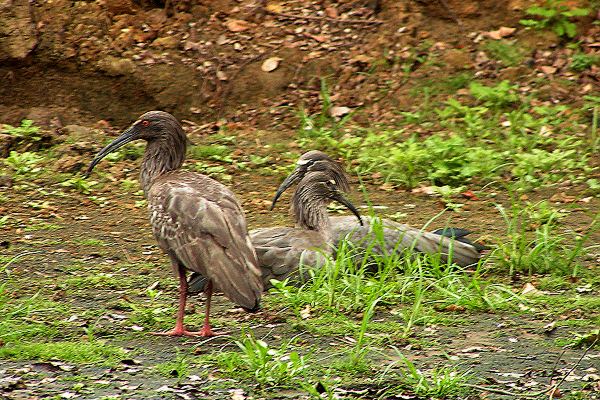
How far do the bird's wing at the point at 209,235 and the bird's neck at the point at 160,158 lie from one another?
51cm

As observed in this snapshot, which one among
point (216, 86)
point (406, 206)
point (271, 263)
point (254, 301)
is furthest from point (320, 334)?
point (216, 86)

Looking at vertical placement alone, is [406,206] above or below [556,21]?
below

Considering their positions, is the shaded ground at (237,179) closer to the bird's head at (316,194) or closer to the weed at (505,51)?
the weed at (505,51)

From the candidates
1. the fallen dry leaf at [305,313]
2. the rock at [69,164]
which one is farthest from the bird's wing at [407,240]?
the rock at [69,164]

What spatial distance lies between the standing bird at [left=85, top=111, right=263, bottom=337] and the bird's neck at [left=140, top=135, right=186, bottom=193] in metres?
0.27

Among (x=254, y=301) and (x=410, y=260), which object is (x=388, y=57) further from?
(x=254, y=301)

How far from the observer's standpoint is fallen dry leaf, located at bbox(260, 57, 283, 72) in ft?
41.5

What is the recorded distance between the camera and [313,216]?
820 centimetres

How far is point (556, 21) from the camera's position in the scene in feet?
41.2

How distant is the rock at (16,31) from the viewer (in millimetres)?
12312

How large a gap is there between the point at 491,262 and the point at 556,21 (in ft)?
17.2

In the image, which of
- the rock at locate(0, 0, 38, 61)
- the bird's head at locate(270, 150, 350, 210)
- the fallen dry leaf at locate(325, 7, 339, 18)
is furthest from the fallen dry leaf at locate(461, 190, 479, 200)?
the rock at locate(0, 0, 38, 61)

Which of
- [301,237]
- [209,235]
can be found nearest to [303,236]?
[301,237]

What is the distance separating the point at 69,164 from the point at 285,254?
395 centimetres
